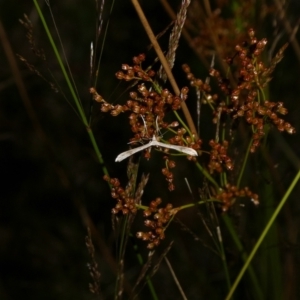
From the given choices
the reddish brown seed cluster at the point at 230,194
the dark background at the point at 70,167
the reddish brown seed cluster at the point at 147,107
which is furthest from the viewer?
the dark background at the point at 70,167

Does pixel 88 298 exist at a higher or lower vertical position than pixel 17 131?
lower

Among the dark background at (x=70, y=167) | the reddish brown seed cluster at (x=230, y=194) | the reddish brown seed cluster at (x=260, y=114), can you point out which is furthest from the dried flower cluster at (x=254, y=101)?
the dark background at (x=70, y=167)

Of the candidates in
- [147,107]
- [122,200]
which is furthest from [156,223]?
[147,107]

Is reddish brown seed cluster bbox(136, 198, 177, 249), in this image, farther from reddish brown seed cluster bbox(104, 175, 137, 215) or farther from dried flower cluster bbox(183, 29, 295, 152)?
dried flower cluster bbox(183, 29, 295, 152)

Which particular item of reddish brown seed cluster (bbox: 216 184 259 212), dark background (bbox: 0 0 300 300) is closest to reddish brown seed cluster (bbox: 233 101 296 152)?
reddish brown seed cluster (bbox: 216 184 259 212)

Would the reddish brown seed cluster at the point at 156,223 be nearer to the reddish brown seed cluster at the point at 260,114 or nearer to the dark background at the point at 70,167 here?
the reddish brown seed cluster at the point at 260,114

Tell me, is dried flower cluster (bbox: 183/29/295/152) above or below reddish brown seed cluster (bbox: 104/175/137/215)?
above

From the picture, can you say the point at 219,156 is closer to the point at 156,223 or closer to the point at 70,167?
the point at 156,223

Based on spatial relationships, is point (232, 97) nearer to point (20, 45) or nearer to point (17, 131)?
point (17, 131)

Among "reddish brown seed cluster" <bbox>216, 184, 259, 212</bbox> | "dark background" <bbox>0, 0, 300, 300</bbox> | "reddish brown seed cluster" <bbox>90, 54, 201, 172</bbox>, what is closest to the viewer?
"reddish brown seed cluster" <bbox>90, 54, 201, 172</bbox>

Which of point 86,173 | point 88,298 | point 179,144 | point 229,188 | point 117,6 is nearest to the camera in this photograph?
point 179,144

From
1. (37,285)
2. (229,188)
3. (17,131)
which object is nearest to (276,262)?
(229,188)
